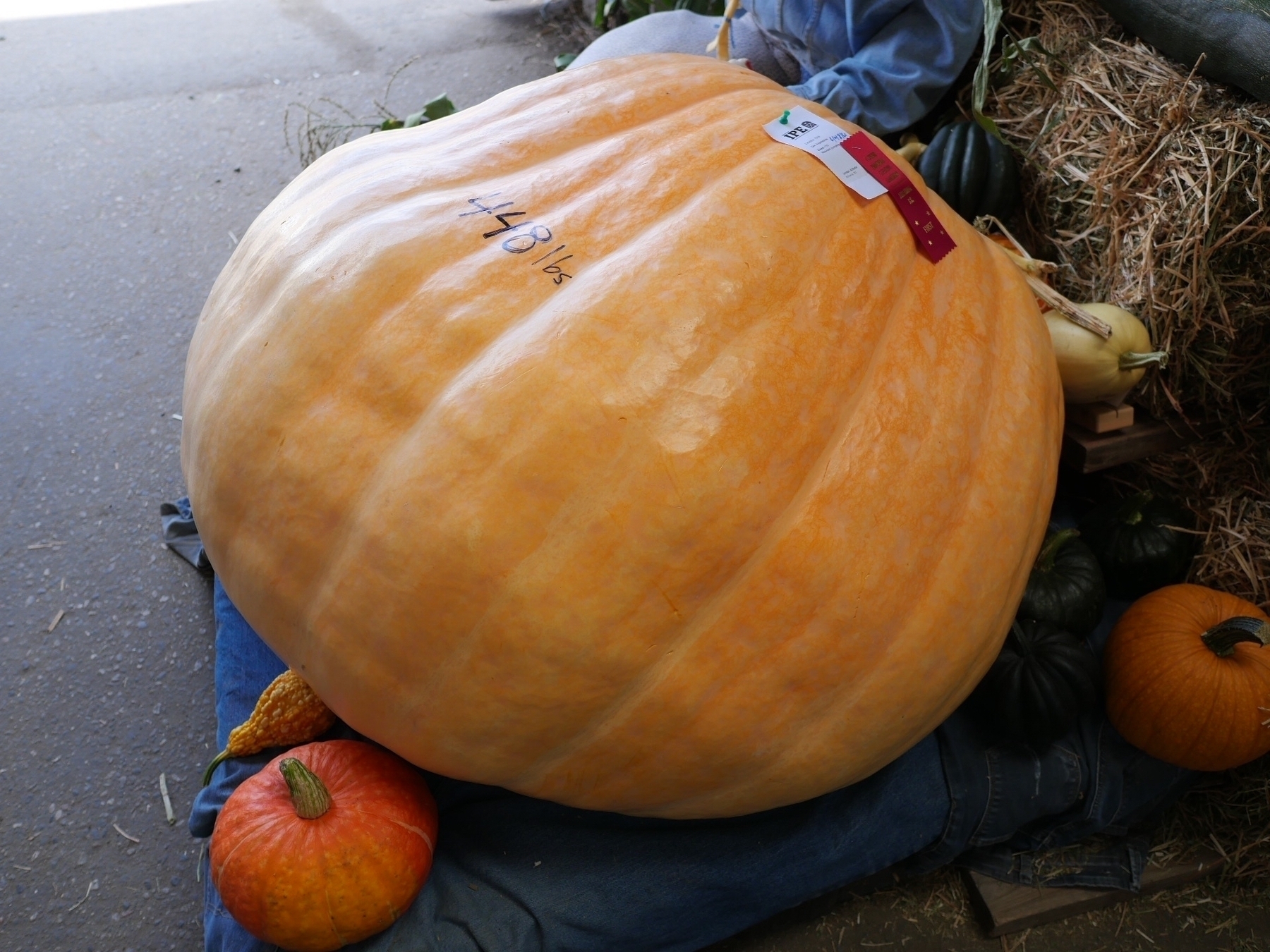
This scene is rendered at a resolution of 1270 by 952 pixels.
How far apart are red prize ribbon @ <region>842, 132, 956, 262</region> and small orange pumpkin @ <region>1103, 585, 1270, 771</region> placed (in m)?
0.82

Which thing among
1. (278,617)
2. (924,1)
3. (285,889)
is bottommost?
(285,889)

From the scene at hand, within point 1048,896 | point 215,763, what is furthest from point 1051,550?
point 215,763

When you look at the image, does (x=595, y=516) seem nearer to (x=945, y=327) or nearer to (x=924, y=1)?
(x=945, y=327)

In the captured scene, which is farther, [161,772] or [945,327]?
[161,772]

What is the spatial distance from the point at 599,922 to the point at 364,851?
404 mm

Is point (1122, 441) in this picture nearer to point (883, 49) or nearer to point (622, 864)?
point (883, 49)

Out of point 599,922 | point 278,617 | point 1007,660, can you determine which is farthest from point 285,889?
point 1007,660

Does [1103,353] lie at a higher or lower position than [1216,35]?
lower

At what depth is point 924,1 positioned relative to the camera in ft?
6.91

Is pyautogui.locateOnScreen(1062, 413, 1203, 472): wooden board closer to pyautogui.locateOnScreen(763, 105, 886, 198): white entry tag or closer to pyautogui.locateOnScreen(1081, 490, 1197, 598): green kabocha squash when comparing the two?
pyautogui.locateOnScreen(1081, 490, 1197, 598): green kabocha squash

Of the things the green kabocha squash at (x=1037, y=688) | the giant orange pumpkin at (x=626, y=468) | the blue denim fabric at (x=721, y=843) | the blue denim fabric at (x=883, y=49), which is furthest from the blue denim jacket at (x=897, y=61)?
the blue denim fabric at (x=721, y=843)

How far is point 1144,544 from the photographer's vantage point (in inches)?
75.7

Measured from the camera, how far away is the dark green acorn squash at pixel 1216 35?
1719 mm

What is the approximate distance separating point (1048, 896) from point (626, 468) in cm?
130
